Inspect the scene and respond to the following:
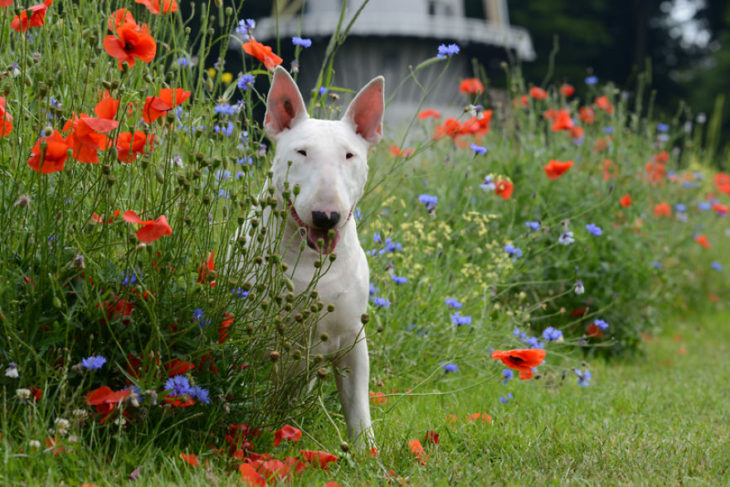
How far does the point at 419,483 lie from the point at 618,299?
9.55 ft

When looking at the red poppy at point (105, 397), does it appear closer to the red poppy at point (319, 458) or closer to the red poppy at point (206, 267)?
the red poppy at point (206, 267)

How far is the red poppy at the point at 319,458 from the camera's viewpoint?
224 centimetres

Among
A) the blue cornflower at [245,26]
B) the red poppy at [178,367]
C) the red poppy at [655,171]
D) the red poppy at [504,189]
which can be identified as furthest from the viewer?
the red poppy at [655,171]

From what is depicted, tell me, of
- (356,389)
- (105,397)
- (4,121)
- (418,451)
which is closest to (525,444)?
(418,451)

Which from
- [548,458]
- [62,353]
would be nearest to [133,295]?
[62,353]

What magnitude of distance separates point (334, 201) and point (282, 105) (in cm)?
47

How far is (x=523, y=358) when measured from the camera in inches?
91.8

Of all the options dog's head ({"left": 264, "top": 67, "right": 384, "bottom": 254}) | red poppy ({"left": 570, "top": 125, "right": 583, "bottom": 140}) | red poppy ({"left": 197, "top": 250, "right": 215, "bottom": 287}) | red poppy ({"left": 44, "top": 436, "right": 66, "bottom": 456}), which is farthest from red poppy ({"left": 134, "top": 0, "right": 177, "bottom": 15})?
red poppy ({"left": 570, "top": 125, "right": 583, "bottom": 140})

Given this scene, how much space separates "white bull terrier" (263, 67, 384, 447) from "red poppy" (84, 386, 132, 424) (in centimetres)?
57

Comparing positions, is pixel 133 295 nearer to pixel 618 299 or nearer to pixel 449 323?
pixel 449 323

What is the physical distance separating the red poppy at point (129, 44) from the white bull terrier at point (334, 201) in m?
0.43

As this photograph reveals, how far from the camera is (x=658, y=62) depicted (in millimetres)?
24516

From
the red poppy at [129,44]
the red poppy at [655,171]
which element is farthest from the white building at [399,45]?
the red poppy at [129,44]

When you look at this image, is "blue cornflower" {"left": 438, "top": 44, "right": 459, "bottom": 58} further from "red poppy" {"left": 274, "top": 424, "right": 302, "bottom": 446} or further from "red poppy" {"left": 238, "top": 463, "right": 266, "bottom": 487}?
"red poppy" {"left": 238, "top": 463, "right": 266, "bottom": 487}
